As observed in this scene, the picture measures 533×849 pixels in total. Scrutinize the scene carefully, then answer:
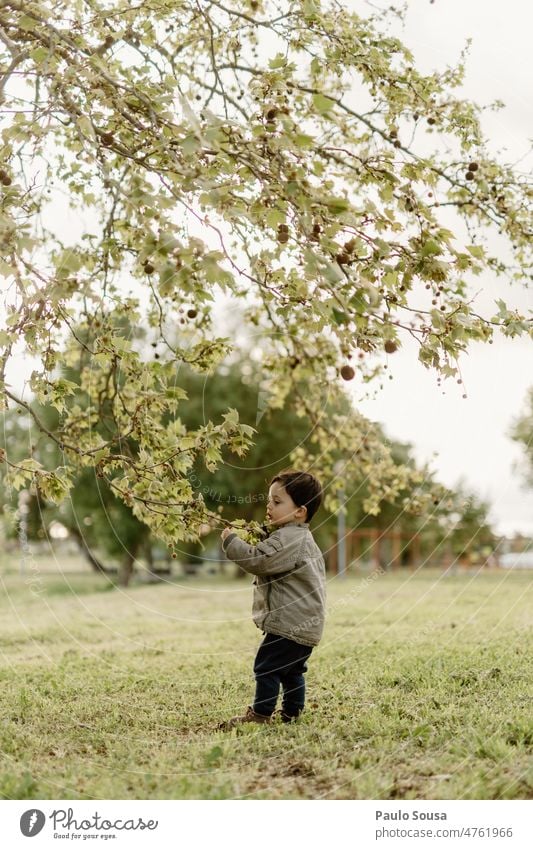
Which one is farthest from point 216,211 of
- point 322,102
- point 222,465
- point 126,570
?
point 126,570

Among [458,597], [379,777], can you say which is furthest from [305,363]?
[458,597]

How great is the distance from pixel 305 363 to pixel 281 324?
45 centimetres

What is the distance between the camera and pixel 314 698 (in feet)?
19.5

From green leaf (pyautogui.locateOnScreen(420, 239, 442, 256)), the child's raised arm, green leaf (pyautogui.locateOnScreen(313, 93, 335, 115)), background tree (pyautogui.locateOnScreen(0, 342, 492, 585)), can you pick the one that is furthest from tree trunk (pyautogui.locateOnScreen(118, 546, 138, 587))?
green leaf (pyautogui.locateOnScreen(313, 93, 335, 115))

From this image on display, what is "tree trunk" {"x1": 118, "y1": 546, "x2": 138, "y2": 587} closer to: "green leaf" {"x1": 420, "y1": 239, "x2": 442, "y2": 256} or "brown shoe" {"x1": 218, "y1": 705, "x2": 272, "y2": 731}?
"brown shoe" {"x1": 218, "y1": 705, "x2": 272, "y2": 731}

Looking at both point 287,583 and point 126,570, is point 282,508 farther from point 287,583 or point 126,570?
point 126,570

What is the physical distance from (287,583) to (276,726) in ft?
2.73

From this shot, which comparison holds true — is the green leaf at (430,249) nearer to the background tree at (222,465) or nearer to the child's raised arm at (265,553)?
the child's raised arm at (265,553)

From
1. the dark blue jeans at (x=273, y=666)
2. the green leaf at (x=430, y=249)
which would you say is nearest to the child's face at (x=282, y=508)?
the dark blue jeans at (x=273, y=666)

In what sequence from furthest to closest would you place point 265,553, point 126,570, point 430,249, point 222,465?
point 126,570, point 222,465, point 265,553, point 430,249

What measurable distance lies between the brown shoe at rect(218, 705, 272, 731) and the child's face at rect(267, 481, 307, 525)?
44.7 inches

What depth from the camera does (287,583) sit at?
17.2 ft
